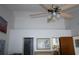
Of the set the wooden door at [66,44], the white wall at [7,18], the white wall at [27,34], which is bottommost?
the wooden door at [66,44]

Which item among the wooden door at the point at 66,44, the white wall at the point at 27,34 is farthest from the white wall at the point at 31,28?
the wooden door at the point at 66,44

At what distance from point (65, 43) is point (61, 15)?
643mm

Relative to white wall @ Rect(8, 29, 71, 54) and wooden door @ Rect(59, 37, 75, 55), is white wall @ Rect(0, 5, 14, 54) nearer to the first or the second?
white wall @ Rect(8, 29, 71, 54)

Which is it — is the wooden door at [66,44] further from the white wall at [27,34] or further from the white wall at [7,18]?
the white wall at [7,18]

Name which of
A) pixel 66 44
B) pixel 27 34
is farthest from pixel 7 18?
pixel 66 44

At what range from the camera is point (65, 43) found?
149cm

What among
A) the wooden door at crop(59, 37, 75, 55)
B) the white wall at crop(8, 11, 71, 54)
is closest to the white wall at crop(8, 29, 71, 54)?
the white wall at crop(8, 11, 71, 54)

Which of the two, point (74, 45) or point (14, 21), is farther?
point (14, 21)
